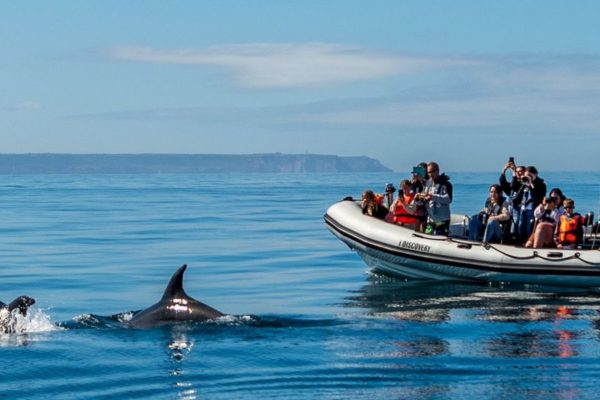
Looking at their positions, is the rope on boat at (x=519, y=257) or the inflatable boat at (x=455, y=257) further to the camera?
the inflatable boat at (x=455, y=257)

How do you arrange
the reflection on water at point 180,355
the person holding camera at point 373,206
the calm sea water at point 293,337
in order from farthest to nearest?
the person holding camera at point 373,206 < the calm sea water at point 293,337 < the reflection on water at point 180,355

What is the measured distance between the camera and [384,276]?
24.3m

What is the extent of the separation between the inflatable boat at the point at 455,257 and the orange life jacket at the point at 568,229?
1.05 ft

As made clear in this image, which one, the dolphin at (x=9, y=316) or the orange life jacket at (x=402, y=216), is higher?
the orange life jacket at (x=402, y=216)

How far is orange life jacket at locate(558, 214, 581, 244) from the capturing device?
68.6 ft

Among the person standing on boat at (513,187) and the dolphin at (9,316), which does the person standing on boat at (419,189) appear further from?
the dolphin at (9,316)

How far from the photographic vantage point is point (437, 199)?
21531mm

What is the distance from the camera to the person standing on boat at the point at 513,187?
21203 mm

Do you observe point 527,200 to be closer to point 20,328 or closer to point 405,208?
point 405,208

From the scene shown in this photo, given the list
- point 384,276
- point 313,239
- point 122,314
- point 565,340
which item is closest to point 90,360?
point 122,314

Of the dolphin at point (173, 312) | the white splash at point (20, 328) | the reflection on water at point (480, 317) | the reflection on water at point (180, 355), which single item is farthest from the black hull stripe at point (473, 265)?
the white splash at point (20, 328)

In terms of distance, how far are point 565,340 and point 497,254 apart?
236 inches

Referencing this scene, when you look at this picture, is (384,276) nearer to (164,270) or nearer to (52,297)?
(164,270)

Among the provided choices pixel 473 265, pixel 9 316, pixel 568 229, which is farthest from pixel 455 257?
pixel 9 316
